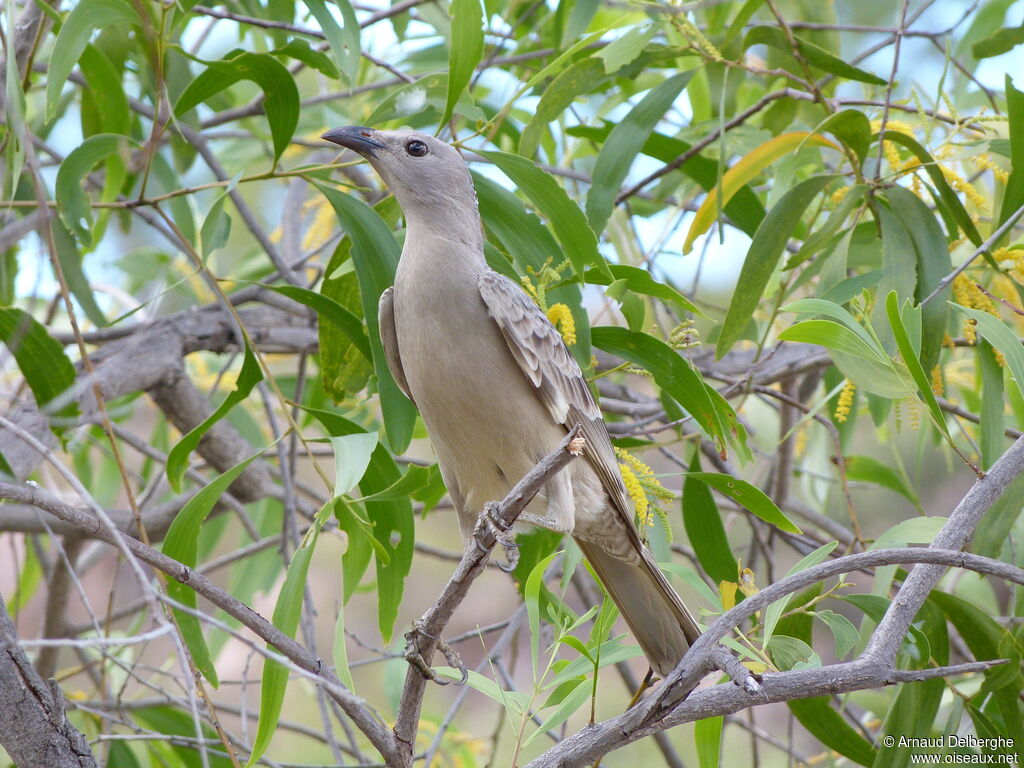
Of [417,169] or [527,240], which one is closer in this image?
[527,240]

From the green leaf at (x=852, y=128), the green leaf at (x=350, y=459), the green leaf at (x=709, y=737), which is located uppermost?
the green leaf at (x=852, y=128)

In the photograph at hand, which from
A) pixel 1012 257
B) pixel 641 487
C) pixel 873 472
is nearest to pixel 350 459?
pixel 641 487

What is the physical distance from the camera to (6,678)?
1.79 meters

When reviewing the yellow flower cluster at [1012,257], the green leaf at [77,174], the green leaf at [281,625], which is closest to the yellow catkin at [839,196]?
the yellow flower cluster at [1012,257]

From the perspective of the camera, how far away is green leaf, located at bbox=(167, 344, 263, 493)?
8.79 ft

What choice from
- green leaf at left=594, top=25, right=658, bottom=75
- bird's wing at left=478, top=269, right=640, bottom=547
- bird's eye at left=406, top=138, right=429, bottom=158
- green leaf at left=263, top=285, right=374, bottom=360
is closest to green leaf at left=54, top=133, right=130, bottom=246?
green leaf at left=263, top=285, right=374, bottom=360

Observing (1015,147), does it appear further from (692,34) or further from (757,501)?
(757,501)

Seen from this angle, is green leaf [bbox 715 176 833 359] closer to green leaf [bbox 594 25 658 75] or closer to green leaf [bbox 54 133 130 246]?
green leaf [bbox 594 25 658 75]

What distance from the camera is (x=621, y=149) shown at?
9.91 ft

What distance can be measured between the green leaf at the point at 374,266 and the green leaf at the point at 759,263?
94 cm

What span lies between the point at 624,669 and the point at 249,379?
1.76 metres

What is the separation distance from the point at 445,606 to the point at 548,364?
0.90 meters

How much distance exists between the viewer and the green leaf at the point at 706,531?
3.18 metres

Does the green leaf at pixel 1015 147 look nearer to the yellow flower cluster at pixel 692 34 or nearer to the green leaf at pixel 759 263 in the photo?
the green leaf at pixel 759 263
